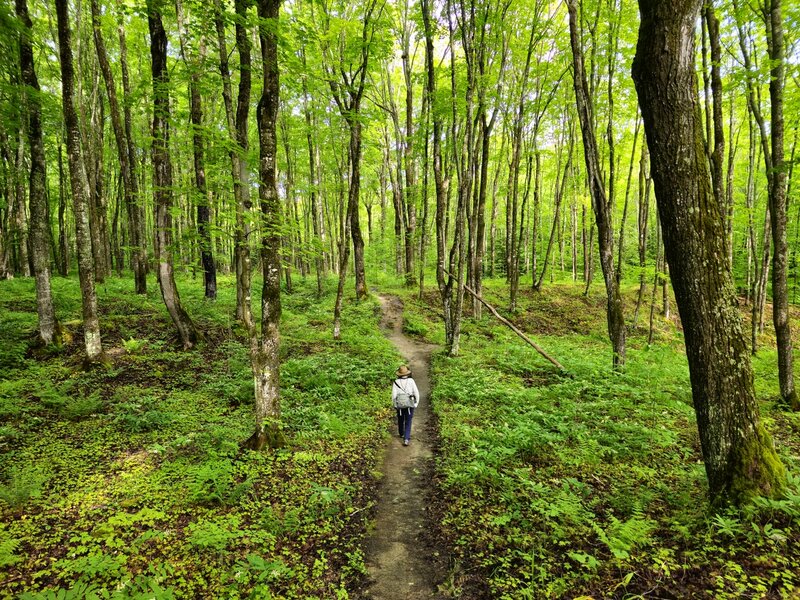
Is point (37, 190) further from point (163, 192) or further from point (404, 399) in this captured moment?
point (404, 399)

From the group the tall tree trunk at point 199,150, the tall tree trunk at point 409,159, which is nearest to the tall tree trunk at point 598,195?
the tall tree trunk at point 409,159

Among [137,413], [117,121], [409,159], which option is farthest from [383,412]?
[409,159]

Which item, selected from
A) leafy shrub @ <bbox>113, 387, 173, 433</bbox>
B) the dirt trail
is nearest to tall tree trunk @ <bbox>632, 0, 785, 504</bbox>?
the dirt trail

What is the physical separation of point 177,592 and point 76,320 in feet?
40.7

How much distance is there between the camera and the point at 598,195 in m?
10.5

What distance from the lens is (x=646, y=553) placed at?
4023 millimetres

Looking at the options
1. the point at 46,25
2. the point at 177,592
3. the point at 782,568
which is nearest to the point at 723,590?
the point at 782,568

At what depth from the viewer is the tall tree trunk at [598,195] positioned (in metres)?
9.99

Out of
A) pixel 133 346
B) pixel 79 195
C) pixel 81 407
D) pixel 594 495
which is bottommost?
pixel 594 495

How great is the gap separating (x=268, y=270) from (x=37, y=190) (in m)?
8.28

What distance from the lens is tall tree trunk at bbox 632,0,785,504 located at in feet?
13.0

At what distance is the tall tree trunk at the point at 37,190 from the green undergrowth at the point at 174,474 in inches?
36.4

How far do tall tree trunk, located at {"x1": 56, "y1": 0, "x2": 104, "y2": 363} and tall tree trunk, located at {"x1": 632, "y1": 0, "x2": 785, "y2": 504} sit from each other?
37.9ft

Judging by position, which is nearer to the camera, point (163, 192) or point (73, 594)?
point (73, 594)
